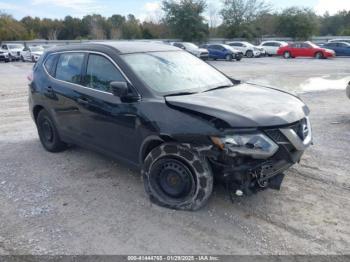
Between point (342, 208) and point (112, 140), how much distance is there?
9.10ft

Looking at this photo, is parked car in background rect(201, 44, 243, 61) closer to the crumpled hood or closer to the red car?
the red car

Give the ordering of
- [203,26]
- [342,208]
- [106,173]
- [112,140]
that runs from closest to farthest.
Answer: [342,208] < [112,140] < [106,173] < [203,26]

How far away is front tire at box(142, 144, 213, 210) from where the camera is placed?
3.65 metres

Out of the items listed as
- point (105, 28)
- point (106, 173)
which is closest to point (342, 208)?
point (106, 173)

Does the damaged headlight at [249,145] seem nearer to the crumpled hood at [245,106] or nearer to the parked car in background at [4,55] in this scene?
the crumpled hood at [245,106]

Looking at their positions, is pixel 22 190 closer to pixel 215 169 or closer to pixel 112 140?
pixel 112 140

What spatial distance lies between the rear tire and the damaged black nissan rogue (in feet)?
1.60

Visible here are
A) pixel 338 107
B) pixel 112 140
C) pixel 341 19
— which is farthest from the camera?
pixel 341 19

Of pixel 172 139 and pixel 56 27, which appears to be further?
pixel 56 27

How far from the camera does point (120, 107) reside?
4.20 meters

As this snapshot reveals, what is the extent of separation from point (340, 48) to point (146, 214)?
3436cm

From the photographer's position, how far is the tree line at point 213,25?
146 ft

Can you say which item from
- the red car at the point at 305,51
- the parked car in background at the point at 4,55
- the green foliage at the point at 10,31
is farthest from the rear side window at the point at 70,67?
the green foliage at the point at 10,31

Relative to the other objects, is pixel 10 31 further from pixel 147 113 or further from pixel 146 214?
pixel 146 214
